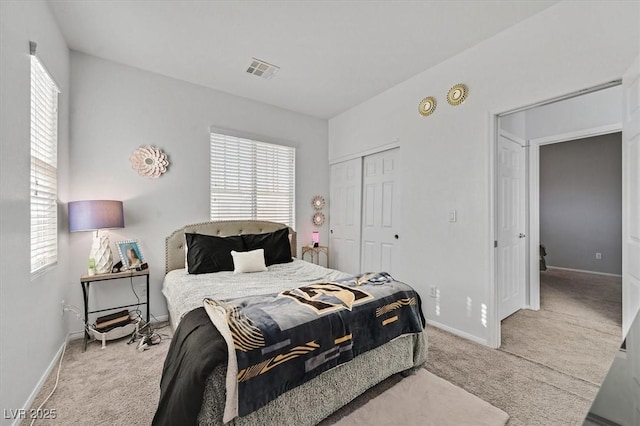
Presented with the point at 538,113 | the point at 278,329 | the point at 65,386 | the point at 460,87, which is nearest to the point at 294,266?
the point at 278,329

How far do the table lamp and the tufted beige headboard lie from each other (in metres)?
0.58

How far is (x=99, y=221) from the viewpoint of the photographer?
2484 mm

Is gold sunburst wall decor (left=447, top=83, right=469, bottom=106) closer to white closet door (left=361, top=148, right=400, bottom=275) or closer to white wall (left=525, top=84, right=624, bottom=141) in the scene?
white closet door (left=361, top=148, right=400, bottom=275)

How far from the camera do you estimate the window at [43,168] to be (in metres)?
1.94

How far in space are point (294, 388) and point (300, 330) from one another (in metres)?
0.31

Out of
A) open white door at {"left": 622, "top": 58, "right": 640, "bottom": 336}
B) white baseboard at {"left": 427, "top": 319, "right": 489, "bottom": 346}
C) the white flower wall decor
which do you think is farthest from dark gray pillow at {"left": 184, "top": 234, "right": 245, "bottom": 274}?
open white door at {"left": 622, "top": 58, "right": 640, "bottom": 336}

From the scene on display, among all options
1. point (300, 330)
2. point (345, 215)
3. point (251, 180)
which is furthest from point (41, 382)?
point (345, 215)

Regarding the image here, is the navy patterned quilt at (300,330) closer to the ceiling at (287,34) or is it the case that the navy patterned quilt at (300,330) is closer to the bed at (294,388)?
the bed at (294,388)

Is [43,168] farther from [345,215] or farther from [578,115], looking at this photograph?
[578,115]

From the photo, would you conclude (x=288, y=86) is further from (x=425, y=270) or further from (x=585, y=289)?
(x=585, y=289)

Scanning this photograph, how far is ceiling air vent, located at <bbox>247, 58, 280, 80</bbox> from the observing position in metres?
2.93

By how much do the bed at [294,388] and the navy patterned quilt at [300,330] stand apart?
9cm

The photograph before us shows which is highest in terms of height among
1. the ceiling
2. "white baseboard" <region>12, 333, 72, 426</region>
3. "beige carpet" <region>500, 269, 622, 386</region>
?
the ceiling

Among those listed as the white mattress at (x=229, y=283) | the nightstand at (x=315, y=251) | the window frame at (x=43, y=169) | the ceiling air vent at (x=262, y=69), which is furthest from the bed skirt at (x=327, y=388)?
the ceiling air vent at (x=262, y=69)
